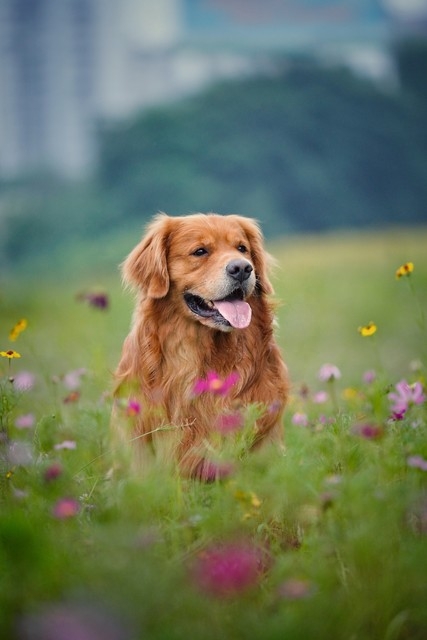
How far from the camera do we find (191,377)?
151 inches

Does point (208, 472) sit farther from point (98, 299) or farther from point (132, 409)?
point (98, 299)

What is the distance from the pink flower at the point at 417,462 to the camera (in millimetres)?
2498

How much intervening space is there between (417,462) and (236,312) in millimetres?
1383

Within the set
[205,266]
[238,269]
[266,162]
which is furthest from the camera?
[266,162]

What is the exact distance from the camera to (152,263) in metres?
3.94

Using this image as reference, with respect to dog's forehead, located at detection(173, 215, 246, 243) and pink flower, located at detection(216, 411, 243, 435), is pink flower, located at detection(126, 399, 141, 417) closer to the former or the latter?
pink flower, located at detection(216, 411, 243, 435)

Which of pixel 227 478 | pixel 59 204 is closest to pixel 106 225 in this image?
pixel 59 204

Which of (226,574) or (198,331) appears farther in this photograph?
(198,331)

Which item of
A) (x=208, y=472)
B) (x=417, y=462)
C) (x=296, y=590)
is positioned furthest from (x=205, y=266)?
(x=296, y=590)

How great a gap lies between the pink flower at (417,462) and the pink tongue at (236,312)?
130cm

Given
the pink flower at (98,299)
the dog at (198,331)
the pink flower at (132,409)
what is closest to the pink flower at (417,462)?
the pink flower at (132,409)

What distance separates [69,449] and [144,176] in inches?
778

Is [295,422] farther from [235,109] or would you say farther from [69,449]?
[235,109]

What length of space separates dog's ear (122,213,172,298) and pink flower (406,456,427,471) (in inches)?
64.2
